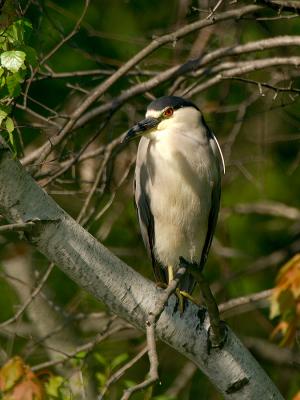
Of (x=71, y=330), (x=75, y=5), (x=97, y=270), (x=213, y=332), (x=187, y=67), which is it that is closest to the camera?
(x=97, y=270)

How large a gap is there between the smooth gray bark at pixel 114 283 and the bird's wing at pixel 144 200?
0.92 meters

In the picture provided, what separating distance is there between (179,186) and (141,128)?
34 centimetres

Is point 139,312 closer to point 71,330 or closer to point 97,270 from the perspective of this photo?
point 97,270

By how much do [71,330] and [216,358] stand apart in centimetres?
202

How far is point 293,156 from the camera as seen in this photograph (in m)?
5.71

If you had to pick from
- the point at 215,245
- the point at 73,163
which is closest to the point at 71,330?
the point at 215,245

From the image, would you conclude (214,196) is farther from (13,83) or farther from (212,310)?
(13,83)

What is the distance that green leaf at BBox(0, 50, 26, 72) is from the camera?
2.24 metres

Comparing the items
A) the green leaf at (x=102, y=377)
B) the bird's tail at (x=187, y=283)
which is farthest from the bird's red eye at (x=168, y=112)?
the green leaf at (x=102, y=377)

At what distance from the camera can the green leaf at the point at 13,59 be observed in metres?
2.24

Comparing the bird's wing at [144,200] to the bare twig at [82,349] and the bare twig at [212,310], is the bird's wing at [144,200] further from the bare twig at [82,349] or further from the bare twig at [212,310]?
the bare twig at [212,310]

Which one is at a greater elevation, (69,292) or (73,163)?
(73,163)

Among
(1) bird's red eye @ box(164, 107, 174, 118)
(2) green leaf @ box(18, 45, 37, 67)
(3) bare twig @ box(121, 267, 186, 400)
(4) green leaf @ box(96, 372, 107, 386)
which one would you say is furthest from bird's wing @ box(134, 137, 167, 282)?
(2) green leaf @ box(18, 45, 37, 67)

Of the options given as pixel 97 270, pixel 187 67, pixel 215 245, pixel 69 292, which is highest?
pixel 187 67
